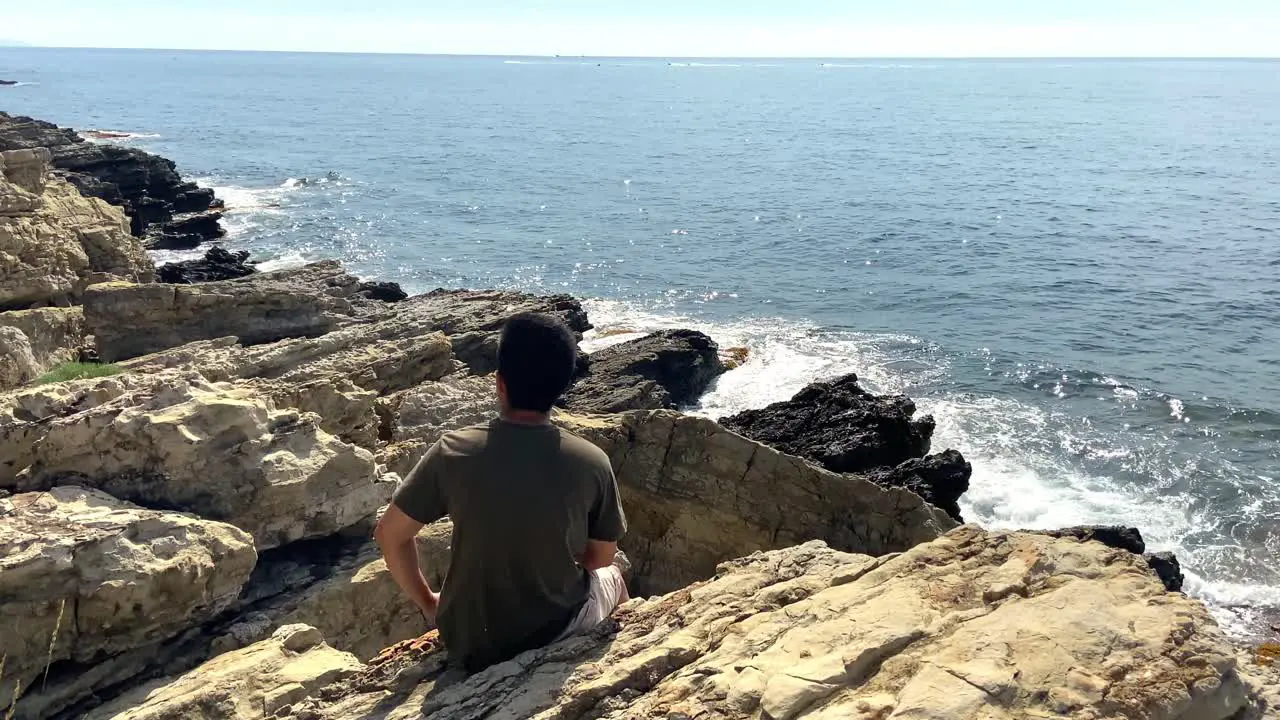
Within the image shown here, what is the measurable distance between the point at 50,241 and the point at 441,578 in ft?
46.7

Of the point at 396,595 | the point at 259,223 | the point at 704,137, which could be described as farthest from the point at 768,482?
the point at 704,137

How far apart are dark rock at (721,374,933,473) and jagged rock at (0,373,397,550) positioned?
8378 mm

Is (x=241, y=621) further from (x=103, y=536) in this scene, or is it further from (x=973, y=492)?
(x=973, y=492)

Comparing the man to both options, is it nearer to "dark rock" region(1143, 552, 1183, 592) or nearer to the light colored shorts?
the light colored shorts

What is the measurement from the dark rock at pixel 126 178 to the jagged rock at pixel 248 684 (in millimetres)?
36418

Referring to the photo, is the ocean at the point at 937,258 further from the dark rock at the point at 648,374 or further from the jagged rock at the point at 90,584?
the jagged rock at the point at 90,584

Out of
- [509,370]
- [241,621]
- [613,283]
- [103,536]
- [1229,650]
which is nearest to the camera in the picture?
[1229,650]

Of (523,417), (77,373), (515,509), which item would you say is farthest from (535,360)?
(77,373)

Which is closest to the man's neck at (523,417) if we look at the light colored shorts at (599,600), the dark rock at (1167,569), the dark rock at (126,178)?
the light colored shorts at (599,600)

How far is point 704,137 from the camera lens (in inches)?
3730

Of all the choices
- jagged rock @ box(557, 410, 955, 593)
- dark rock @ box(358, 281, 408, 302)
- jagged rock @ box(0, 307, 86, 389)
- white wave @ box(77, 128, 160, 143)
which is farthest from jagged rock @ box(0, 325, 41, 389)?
white wave @ box(77, 128, 160, 143)

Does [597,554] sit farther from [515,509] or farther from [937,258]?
[937,258]

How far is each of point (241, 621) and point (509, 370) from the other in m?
3.78

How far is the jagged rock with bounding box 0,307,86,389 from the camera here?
12633 millimetres
